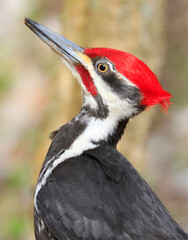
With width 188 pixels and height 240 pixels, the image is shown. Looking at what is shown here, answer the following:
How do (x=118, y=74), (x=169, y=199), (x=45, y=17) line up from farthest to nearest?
1. (x=45, y=17)
2. (x=169, y=199)
3. (x=118, y=74)

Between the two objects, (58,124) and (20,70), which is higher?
(20,70)

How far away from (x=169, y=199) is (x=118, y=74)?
380 cm

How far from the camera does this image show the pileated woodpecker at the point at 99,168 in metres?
3.20

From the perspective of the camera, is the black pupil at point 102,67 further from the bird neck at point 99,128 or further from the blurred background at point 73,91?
the blurred background at point 73,91

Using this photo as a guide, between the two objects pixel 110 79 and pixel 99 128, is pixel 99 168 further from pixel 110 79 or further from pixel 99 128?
pixel 110 79

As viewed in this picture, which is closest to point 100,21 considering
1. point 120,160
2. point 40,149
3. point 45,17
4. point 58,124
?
point 58,124

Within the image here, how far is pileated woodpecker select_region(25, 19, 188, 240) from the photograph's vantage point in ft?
10.5

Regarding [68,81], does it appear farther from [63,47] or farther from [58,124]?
[63,47]

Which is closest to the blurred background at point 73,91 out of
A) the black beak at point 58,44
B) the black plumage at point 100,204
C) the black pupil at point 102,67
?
the black beak at point 58,44

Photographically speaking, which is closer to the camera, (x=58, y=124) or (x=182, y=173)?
(x=58, y=124)

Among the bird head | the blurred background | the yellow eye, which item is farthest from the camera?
the blurred background

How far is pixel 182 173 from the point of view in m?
7.23

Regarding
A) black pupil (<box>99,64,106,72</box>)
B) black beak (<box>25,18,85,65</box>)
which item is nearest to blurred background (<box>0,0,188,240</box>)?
black beak (<box>25,18,85,65</box>)

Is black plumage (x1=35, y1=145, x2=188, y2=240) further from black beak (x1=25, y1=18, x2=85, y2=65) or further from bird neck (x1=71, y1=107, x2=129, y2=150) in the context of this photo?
black beak (x1=25, y1=18, x2=85, y2=65)
